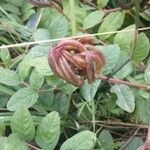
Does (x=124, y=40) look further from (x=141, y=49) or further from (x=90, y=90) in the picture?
(x=90, y=90)

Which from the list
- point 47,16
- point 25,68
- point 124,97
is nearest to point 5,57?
point 25,68

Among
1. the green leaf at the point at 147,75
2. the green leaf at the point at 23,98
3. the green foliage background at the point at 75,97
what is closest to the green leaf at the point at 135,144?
the green foliage background at the point at 75,97

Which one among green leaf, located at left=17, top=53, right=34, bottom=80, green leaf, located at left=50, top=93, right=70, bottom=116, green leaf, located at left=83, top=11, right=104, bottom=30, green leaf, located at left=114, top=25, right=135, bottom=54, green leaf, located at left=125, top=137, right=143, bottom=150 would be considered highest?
green leaf, located at left=83, top=11, right=104, bottom=30

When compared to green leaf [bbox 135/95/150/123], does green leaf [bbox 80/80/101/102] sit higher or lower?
higher

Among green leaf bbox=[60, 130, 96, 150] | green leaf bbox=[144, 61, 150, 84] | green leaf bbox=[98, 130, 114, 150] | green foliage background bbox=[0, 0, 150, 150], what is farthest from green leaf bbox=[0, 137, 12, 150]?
green leaf bbox=[144, 61, 150, 84]

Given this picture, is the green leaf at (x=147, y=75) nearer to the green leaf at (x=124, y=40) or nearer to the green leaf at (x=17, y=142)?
the green leaf at (x=124, y=40)

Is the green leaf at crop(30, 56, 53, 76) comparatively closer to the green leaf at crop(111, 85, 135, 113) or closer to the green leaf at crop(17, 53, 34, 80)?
the green leaf at crop(17, 53, 34, 80)

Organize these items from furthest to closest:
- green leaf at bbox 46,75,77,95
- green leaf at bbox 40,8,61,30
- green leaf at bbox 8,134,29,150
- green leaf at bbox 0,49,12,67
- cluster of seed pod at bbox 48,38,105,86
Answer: green leaf at bbox 40,8,61,30
green leaf at bbox 0,49,12,67
green leaf at bbox 46,75,77,95
green leaf at bbox 8,134,29,150
cluster of seed pod at bbox 48,38,105,86
